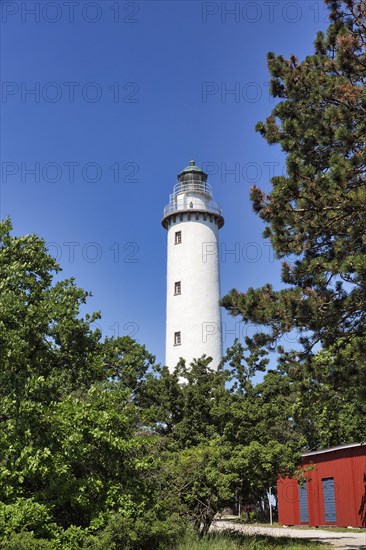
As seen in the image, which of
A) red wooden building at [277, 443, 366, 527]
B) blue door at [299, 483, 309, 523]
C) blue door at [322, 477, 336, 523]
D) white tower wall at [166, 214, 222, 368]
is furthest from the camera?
white tower wall at [166, 214, 222, 368]

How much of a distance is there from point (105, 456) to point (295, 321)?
523cm

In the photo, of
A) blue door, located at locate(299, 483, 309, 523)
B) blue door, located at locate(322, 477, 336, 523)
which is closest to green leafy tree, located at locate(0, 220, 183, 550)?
blue door, located at locate(322, 477, 336, 523)

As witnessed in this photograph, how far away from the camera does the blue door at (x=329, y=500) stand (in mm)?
24875

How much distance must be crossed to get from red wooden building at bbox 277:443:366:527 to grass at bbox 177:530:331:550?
5475 millimetres

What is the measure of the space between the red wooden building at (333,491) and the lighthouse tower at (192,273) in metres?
7.82

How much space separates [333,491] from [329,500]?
29.4 inches

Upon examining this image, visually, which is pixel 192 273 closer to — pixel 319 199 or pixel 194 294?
pixel 194 294

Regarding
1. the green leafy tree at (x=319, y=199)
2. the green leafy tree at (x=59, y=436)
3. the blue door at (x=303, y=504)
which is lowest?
the blue door at (x=303, y=504)

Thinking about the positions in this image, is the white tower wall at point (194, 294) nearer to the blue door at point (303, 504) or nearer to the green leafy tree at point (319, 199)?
the blue door at point (303, 504)

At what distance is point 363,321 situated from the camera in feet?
38.2

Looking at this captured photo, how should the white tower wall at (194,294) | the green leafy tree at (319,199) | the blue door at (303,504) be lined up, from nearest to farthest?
the green leafy tree at (319,199)
the blue door at (303,504)
the white tower wall at (194,294)

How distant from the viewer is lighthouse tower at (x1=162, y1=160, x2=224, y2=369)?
3112cm

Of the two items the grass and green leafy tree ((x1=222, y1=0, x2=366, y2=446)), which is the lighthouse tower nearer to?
the grass

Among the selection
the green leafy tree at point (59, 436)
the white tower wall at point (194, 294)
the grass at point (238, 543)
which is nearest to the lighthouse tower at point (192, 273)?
the white tower wall at point (194, 294)
